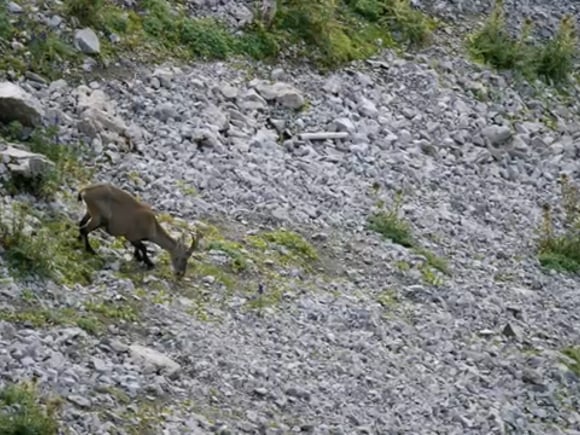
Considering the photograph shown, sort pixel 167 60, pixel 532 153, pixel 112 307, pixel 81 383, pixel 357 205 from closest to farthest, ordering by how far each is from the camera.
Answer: pixel 81 383
pixel 112 307
pixel 357 205
pixel 167 60
pixel 532 153

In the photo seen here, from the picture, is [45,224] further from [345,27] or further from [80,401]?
[345,27]

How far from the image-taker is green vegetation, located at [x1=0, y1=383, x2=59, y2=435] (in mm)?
8023

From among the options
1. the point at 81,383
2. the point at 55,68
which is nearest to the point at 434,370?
the point at 81,383

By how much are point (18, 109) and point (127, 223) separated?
5.43 ft

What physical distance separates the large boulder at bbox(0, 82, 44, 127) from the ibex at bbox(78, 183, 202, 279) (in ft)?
3.67

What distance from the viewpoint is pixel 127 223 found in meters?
10.8

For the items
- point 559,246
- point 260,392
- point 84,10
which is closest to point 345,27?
point 84,10

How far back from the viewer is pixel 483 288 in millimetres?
12586

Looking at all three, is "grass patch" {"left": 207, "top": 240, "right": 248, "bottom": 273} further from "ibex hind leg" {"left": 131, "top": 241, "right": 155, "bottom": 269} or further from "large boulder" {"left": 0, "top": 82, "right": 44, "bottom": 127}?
"large boulder" {"left": 0, "top": 82, "right": 44, "bottom": 127}

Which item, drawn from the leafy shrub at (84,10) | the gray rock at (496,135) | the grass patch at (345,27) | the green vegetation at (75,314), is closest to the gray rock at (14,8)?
the leafy shrub at (84,10)

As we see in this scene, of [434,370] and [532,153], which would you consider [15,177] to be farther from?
[532,153]

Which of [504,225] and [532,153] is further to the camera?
[532,153]

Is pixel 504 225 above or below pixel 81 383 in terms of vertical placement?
below

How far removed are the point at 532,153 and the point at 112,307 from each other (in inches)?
277
